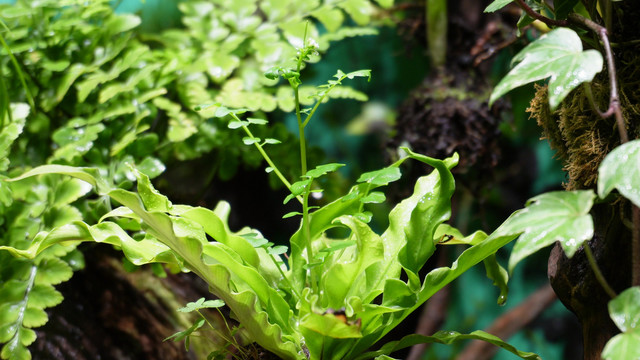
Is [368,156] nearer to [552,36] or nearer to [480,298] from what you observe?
[480,298]

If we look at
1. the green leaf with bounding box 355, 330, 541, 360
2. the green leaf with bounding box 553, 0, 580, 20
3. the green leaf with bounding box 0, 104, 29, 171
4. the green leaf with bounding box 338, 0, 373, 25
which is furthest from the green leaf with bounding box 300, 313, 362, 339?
the green leaf with bounding box 338, 0, 373, 25

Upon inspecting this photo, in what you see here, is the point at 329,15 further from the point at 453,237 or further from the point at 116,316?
the point at 116,316

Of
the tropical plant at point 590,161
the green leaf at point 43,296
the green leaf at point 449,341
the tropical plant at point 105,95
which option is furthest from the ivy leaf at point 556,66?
the green leaf at point 43,296

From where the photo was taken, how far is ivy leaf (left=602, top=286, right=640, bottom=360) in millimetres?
631

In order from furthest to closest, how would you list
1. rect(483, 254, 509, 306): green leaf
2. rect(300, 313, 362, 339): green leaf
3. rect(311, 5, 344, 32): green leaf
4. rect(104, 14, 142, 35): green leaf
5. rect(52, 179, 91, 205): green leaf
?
rect(311, 5, 344, 32): green leaf < rect(104, 14, 142, 35): green leaf < rect(52, 179, 91, 205): green leaf < rect(483, 254, 509, 306): green leaf < rect(300, 313, 362, 339): green leaf

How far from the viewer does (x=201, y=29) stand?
1.82 meters

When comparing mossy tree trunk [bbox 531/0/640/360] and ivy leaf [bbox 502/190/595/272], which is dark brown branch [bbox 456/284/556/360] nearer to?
mossy tree trunk [bbox 531/0/640/360]

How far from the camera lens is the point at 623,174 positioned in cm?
65

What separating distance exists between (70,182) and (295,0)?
932 millimetres

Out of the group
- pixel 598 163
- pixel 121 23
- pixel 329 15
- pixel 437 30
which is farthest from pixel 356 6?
pixel 598 163

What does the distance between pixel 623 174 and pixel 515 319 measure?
56.7 inches

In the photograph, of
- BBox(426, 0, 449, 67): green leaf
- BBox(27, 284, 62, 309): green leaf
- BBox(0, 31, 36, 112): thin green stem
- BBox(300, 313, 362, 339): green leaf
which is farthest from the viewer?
BBox(426, 0, 449, 67): green leaf

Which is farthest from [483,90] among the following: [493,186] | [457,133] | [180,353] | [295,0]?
[180,353]

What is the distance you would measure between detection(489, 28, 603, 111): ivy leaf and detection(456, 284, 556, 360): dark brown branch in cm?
137
